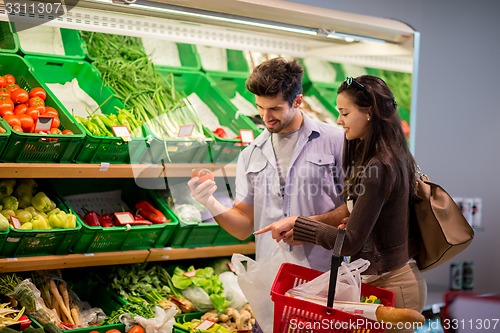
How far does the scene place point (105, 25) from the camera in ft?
12.8

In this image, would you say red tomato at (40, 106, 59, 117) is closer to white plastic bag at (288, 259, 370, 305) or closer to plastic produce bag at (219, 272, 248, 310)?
plastic produce bag at (219, 272, 248, 310)

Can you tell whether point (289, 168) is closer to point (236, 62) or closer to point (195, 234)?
point (195, 234)

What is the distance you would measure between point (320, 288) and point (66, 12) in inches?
80.0

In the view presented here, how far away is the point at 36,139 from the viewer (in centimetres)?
360

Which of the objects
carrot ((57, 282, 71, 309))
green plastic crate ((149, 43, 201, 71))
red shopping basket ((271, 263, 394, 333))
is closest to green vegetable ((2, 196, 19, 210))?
carrot ((57, 282, 71, 309))

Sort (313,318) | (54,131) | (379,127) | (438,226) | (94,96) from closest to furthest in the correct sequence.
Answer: (313,318)
(379,127)
(438,226)
(54,131)
(94,96)

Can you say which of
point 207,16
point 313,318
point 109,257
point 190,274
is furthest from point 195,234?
point 313,318

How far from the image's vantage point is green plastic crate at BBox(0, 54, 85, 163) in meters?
3.57

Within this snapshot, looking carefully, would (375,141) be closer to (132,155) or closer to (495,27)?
(132,155)

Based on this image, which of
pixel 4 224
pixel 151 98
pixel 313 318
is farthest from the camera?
pixel 151 98

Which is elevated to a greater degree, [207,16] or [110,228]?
[207,16]

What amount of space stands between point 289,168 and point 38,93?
59.9 inches

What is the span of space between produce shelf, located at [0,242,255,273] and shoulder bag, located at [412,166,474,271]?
1582mm

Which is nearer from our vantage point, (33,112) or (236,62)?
Answer: (33,112)
